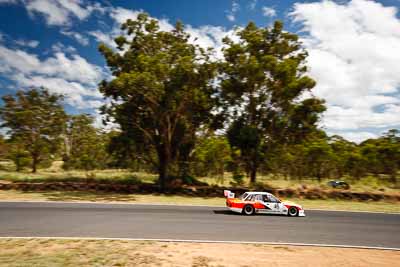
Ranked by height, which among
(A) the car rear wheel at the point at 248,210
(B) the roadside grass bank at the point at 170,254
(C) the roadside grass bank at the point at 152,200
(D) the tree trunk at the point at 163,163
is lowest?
(C) the roadside grass bank at the point at 152,200

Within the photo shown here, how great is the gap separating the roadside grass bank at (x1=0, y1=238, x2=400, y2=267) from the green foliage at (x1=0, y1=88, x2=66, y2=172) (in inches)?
1260

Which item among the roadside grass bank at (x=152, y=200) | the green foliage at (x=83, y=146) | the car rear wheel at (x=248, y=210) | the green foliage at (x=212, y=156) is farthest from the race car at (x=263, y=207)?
the green foliage at (x=83, y=146)

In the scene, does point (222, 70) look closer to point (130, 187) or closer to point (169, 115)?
point (169, 115)

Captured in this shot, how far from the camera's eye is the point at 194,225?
40.5 feet

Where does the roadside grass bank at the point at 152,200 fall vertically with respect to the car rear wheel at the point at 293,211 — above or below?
below

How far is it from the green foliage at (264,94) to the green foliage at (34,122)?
26.4 metres

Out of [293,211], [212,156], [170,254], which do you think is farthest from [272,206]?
[212,156]

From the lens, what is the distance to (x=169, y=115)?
2594cm

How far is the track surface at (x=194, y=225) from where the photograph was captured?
10.6 m

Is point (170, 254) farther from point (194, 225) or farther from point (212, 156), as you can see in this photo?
point (212, 156)

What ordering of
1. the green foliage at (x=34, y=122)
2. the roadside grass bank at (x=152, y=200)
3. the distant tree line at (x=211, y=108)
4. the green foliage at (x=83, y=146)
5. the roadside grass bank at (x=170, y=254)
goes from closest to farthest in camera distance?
the roadside grass bank at (x=170, y=254) → the roadside grass bank at (x=152, y=200) → the distant tree line at (x=211, y=108) → the green foliage at (x=34, y=122) → the green foliage at (x=83, y=146)

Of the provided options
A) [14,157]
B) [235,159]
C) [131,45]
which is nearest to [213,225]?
[235,159]

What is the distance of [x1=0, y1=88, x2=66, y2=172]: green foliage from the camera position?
3703 centimetres

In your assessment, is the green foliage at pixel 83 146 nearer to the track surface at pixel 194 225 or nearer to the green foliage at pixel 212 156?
the green foliage at pixel 212 156
